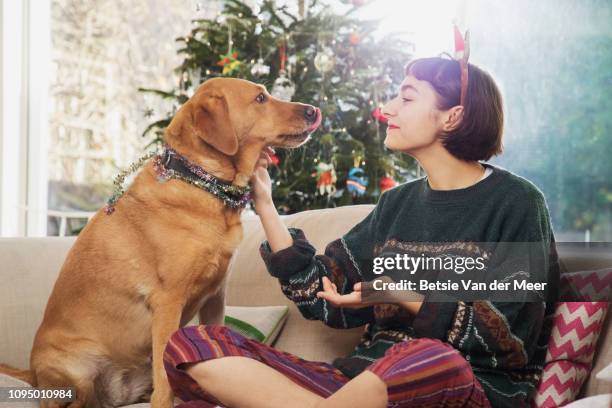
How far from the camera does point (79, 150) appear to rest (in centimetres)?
536

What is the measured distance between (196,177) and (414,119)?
53cm

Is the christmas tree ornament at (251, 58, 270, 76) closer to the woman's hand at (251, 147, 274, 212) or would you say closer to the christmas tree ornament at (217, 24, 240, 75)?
the christmas tree ornament at (217, 24, 240, 75)

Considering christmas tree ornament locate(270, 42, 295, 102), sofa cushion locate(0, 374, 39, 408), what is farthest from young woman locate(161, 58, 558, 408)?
christmas tree ornament locate(270, 42, 295, 102)

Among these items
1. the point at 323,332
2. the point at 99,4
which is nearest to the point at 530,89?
the point at 323,332

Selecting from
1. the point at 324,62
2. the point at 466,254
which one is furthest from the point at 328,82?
the point at 466,254

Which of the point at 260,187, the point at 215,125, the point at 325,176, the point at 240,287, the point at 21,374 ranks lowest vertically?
the point at 21,374

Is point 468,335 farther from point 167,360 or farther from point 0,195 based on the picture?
point 0,195

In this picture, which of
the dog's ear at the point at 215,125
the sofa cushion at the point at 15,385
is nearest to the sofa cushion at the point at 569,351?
the dog's ear at the point at 215,125

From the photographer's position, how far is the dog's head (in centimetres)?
171

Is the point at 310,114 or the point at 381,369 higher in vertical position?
the point at 310,114

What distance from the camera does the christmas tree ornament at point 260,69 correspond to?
3.42 m

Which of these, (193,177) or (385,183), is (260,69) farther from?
(193,177)

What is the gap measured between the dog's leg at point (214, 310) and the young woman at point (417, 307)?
0.58ft

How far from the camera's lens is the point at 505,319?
1.40 meters
